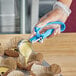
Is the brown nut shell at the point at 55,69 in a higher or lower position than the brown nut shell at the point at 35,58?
lower

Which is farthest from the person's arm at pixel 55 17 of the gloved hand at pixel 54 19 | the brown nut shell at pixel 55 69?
the brown nut shell at pixel 55 69

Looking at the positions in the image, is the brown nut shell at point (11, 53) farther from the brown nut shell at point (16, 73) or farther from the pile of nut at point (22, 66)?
the brown nut shell at point (16, 73)

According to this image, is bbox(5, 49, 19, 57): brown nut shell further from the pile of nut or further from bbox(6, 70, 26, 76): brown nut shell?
bbox(6, 70, 26, 76): brown nut shell

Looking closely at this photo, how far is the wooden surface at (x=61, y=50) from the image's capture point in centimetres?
82

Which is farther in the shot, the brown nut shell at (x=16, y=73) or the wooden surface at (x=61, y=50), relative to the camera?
the wooden surface at (x=61, y=50)

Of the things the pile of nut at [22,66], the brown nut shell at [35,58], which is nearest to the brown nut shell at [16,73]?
the pile of nut at [22,66]

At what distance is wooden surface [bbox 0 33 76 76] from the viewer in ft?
2.69

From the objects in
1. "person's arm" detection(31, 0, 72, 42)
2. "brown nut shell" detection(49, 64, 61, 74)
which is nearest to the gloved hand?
"person's arm" detection(31, 0, 72, 42)

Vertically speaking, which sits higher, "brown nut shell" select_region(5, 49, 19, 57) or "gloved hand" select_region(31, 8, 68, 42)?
"gloved hand" select_region(31, 8, 68, 42)

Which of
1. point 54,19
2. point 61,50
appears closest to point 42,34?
point 54,19

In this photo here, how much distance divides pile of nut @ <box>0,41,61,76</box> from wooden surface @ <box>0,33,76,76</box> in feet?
0.16

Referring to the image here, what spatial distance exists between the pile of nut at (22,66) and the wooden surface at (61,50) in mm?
48

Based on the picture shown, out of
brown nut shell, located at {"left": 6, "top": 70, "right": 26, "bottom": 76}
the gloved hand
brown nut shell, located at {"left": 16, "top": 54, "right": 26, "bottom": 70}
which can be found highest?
the gloved hand

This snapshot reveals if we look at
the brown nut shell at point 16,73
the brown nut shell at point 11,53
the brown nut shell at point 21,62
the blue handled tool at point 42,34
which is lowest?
the brown nut shell at point 16,73
